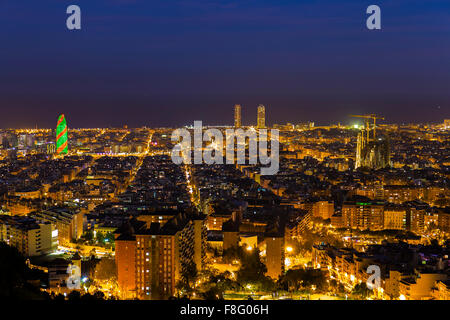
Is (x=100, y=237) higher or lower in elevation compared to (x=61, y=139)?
lower

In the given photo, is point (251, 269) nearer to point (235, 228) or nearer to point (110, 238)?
point (235, 228)

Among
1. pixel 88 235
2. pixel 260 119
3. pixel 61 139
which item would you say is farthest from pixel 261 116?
pixel 88 235

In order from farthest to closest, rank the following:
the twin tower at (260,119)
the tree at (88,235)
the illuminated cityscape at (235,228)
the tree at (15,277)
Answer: the twin tower at (260,119), the tree at (88,235), the illuminated cityscape at (235,228), the tree at (15,277)

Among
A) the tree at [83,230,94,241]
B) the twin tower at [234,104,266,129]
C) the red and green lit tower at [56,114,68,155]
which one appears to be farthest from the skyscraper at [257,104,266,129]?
the tree at [83,230,94,241]

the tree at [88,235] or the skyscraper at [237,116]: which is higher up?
the skyscraper at [237,116]

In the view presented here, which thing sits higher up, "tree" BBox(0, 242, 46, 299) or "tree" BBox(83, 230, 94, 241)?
"tree" BBox(0, 242, 46, 299)

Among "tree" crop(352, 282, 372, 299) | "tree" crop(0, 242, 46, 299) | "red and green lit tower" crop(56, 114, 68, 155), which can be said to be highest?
"red and green lit tower" crop(56, 114, 68, 155)

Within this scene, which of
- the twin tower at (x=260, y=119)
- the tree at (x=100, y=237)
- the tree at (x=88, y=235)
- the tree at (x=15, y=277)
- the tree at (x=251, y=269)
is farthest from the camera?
the twin tower at (x=260, y=119)

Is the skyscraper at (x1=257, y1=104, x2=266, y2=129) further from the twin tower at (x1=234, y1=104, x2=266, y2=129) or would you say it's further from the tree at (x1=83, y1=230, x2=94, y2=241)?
the tree at (x1=83, y1=230, x2=94, y2=241)

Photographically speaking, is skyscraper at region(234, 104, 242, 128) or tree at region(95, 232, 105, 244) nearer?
tree at region(95, 232, 105, 244)

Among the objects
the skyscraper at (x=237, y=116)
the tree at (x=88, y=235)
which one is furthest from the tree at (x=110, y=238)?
the skyscraper at (x=237, y=116)

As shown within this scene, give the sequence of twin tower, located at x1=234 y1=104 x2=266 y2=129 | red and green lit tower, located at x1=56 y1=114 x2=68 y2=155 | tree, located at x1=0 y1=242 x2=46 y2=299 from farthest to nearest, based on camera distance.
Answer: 1. twin tower, located at x1=234 y1=104 x2=266 y2=129
2. red and green lit tower, located at x1=56 y1=114 x2=68 y2=155
3. tree, located at x1=0 y1=242 x2=46 y2=299

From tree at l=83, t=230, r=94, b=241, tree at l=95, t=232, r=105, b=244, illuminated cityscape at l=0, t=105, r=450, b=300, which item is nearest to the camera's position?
illuminated cityscape at l=0, t=105, r=450, b=300

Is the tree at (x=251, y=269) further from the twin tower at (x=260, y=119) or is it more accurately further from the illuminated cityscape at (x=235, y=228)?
the twin tower at (x=260, y=119)
